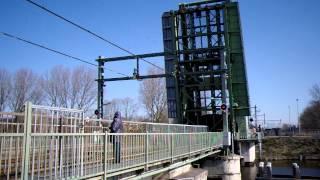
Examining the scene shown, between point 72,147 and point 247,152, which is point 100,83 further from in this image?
point 72,147

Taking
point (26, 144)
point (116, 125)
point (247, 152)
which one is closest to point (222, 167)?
point (247, 152)

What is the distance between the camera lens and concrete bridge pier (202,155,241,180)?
944 inches

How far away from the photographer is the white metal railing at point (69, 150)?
5.67 m

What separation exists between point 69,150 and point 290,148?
4953cm

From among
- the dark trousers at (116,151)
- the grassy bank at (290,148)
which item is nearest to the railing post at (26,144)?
the dark trousers at (116,151)

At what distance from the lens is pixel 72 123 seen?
11711 millimetres

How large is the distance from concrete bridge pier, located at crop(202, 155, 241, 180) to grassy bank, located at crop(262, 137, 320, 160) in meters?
25.5

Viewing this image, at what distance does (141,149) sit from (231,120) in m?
19.6

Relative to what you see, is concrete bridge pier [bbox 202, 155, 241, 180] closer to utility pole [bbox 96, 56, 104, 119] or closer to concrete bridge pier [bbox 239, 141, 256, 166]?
utility pole [bbox 96, 56, 104, 119]

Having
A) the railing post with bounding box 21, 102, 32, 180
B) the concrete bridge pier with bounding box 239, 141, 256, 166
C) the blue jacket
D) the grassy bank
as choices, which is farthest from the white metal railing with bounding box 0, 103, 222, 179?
the grassy bank

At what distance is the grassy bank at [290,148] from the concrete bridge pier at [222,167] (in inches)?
1002

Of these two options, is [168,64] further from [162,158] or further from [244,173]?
[162,158]

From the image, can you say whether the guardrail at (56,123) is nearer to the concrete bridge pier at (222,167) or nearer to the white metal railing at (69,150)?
the white metal railing at (69,150)

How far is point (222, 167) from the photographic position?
24000 mm
